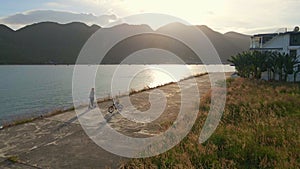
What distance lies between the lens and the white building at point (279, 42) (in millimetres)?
28312

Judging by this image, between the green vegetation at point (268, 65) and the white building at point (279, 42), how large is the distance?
1.81 metres

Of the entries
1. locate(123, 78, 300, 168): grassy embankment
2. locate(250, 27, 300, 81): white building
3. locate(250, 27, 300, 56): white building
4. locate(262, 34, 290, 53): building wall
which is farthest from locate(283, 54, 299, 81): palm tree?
locate(123, 78, 300, 168): grassy embankment

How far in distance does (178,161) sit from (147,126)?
153 inches

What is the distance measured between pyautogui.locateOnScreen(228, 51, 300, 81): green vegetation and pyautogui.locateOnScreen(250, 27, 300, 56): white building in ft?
5.94

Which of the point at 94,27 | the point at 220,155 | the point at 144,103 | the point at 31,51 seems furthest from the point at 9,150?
the point at 94,27

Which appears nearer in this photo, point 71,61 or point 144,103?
point 144,103

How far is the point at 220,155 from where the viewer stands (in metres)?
6.12

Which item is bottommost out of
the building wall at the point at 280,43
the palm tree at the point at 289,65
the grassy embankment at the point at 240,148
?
the grassy embankment at the point at 240,148

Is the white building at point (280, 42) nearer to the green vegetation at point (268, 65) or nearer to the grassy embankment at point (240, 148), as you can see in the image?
the green vegetation at point (268, 65)

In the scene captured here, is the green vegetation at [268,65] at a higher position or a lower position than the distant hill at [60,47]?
lower

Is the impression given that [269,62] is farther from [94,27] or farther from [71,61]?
[94,27]

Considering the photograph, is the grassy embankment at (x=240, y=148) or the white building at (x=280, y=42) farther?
the white building at (x=280, y=42)

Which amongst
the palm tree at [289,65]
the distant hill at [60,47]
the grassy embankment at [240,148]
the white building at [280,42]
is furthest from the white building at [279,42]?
the distant hill at [60,47]

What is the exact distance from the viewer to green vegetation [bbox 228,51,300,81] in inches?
999
